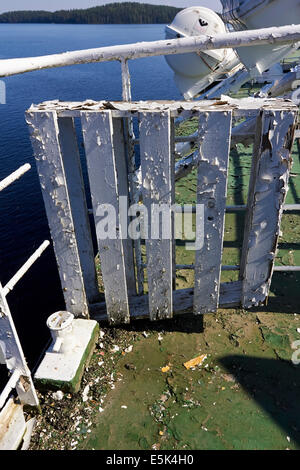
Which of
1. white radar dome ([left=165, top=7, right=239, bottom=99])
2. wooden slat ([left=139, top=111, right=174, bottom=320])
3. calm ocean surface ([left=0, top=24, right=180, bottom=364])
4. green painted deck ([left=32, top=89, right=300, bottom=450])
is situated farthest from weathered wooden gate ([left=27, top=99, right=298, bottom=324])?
white radar dome ([left=165, top=7, right=239, bottom=99])

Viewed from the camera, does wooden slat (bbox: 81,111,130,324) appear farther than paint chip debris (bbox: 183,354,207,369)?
No

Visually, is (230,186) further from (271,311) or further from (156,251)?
(156,251)

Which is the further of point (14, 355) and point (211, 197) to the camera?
point (211, 197)

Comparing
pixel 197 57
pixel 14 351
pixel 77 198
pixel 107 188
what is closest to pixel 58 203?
pixel 77 198

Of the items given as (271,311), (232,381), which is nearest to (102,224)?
(232,381)

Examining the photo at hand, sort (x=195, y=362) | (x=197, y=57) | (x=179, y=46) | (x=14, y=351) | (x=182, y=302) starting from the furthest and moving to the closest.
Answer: (x=197, y=57) < (x=182, y=302) < (x=195, y=362) < (x=179, y=46) < (x=14, y=351)

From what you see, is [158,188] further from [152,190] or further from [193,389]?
[193,389]

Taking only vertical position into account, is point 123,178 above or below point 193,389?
above

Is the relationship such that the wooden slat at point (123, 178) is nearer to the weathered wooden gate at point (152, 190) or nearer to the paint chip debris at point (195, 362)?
the weathered wooden gate at point (152, 190)

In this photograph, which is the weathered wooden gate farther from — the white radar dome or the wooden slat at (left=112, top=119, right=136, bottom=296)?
the white radar dome
